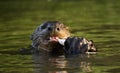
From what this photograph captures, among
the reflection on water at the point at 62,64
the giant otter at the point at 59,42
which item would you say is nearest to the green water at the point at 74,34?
the reflection on water at the point at 62,64

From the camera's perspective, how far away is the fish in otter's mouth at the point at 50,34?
302 inches

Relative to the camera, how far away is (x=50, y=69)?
6.41 meters

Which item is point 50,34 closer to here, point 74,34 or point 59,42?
point 59,42

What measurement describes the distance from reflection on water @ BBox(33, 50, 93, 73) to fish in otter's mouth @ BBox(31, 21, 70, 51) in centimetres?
23

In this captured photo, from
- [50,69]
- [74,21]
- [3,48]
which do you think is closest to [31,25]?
[74,21]

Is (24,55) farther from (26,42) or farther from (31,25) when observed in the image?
(31,25)

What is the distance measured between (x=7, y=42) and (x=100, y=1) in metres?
12.4

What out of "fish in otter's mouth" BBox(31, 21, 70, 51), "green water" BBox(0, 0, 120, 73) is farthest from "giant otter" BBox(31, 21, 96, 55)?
"green water" BBox(0, 0, 120, 73)

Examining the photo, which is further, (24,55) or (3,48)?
(3,48)

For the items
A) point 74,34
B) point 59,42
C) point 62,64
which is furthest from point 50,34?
point 74,34

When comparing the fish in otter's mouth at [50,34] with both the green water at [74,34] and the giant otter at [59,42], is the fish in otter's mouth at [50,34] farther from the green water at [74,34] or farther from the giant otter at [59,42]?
the green water at [74,34]

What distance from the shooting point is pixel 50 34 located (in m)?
7.70

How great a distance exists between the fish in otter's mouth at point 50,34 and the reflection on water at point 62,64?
0.23 meters

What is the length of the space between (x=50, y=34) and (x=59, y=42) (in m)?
0.20
